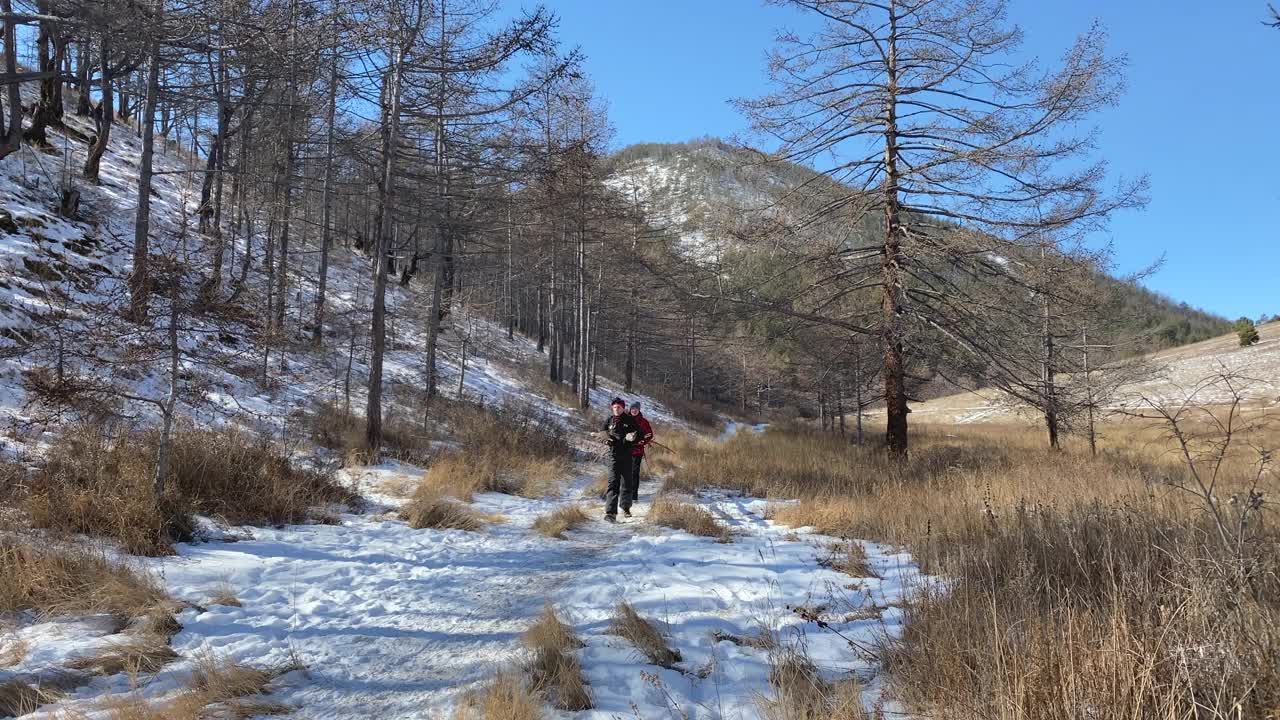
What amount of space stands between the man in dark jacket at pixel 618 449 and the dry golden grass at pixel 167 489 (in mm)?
3174

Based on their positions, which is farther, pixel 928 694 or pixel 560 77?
pixel 560 77

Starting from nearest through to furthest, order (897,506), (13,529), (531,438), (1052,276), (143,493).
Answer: (13,529) → (143,493) → (897,506) → (1052,276) → (531,438)

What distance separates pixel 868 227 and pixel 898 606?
7775 mm

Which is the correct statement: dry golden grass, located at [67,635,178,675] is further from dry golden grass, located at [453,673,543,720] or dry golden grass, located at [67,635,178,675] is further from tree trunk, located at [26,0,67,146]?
tree trunk, located at [26,0,67,146]

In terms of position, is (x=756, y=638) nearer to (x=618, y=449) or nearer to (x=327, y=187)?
(x=618, y=449)

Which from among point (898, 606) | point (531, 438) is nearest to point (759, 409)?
point (531, 438)

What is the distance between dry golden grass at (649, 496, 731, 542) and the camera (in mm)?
6559

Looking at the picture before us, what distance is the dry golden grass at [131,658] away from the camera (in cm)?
301

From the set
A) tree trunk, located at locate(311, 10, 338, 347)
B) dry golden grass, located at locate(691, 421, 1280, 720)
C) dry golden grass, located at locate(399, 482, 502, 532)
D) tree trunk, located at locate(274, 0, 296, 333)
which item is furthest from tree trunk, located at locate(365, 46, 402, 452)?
dry golden grass, located at locate(691, 421, 1280, 720)

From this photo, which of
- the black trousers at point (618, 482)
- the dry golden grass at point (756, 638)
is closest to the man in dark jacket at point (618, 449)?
the black trousers at point (618, 482)

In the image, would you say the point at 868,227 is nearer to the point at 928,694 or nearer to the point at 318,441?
the point at 928,694

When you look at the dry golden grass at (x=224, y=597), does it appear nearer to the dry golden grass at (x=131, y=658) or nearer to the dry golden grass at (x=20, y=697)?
the dry golden grass at (x=131, y=658)

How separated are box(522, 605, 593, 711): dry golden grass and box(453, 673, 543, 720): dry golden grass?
0.35 feet

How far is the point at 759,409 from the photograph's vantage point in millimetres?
50594
